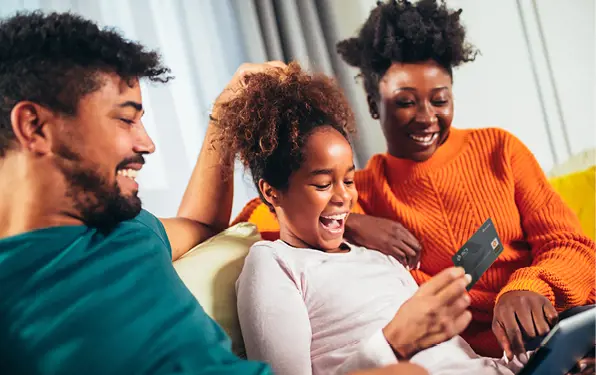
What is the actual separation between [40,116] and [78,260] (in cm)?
16

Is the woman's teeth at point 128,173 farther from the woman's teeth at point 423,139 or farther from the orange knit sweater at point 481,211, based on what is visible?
the woman's teeth at point 423,139

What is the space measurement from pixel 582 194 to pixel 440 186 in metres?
0.49

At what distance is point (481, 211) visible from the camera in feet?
3.66

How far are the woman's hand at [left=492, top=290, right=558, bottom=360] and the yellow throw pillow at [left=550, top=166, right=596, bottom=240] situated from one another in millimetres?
565

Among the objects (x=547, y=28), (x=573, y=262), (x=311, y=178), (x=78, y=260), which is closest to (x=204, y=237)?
(x=311, y=178)

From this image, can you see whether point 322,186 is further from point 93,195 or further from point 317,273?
point 93,195

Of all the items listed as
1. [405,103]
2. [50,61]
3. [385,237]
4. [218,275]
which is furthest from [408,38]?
[50,61]

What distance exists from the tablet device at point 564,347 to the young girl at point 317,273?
0.11 metres

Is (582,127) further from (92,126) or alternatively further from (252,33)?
(92,126)

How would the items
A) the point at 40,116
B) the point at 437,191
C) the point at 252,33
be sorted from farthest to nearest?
the point at 252,33 < the point at 437,191 < the point at 40,116

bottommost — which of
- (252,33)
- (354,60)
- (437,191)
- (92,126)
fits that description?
(437,191)

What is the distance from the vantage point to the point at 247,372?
0.58 meters

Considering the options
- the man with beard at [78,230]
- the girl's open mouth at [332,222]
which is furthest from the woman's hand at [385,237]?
the man with beard at [78,230]

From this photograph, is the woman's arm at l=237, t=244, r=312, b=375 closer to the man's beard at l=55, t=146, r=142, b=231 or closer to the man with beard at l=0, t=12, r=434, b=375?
the man with beard at l=0, t=12, r=434, b=375
